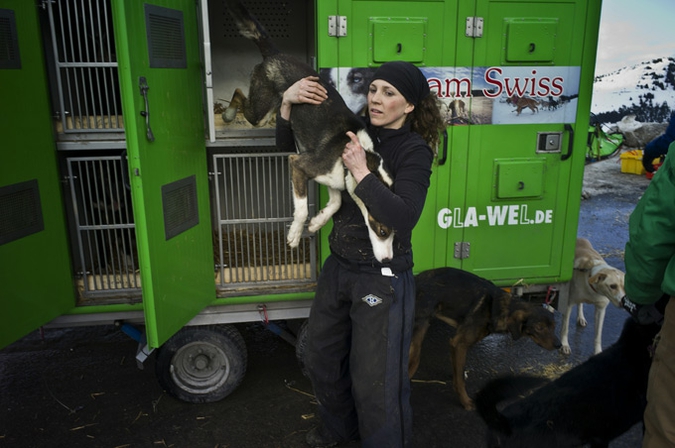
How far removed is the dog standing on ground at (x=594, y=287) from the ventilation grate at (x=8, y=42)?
4.01 m

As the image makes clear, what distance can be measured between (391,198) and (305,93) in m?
0.83

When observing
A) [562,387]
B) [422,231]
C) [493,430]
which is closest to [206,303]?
[422,231]

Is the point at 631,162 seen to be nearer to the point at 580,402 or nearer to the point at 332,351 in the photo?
the point at 580,402

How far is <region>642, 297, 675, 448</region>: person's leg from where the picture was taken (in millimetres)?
1988

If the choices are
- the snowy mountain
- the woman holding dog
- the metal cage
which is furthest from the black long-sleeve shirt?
the snowy mountain

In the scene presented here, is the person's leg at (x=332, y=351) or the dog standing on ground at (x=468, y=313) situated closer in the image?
the person's leg at (x=332, y=351)

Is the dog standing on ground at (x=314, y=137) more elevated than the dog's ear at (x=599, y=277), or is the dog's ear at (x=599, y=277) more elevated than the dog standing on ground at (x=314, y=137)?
the dog standing on ground at (x=314, y=137)

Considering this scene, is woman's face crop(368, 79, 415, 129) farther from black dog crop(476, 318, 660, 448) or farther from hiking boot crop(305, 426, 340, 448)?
hiking boot crop(305, 426, 340, 448)

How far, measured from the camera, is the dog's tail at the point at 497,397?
2545 millimetres

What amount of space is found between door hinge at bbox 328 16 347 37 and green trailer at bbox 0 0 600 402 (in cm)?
1

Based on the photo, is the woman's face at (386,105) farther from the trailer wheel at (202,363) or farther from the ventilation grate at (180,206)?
the trailer wheel at (202,363)

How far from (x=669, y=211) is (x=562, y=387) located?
1128 mm

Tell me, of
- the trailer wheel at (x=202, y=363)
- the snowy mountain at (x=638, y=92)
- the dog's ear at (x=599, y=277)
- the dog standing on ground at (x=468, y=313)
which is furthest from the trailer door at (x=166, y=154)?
the snowy mountain at (x=638, y=92)

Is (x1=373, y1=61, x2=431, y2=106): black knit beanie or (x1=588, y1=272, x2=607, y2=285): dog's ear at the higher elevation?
(x1=373, y1=61, x2=431, y2=106): black knit beanie
